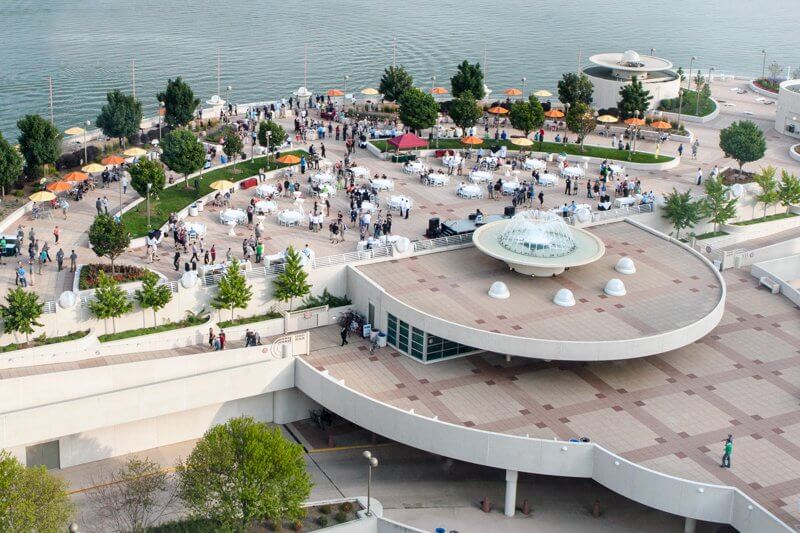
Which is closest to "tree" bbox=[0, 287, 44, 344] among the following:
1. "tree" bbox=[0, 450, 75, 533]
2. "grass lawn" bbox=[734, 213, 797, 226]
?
"tree" bbox=[0, 450, 75, 533]

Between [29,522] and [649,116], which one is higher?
[649,116]

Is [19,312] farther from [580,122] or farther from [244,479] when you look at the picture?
[580,122]

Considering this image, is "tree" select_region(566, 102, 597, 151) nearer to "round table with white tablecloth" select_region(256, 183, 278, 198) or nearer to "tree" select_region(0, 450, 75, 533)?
"round table with white tablecloth" select_region(256, 183, 278, 198)

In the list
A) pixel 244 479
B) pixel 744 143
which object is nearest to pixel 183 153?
pixel 244 479

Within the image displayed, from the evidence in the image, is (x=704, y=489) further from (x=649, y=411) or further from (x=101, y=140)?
(x=101, y=140)

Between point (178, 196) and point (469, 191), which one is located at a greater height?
point (469, 191)

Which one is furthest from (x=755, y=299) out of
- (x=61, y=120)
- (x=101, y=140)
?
(x=61, y=120)

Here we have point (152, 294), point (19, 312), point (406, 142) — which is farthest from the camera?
point (406, 142)
